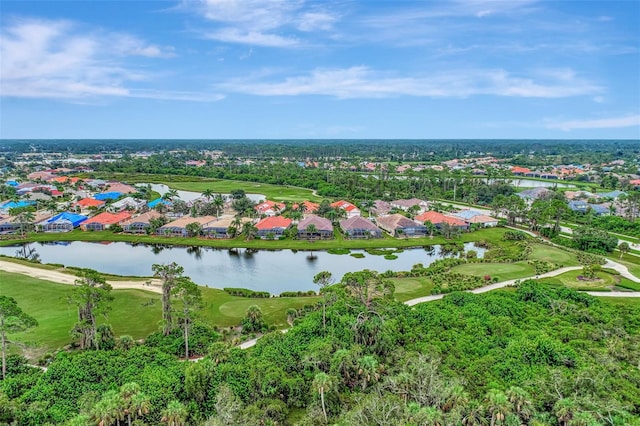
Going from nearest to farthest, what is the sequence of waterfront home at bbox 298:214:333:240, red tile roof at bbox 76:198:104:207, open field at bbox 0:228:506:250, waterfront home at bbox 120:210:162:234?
open field at bbox 0:228:506:250
waterfront home at bbox 298:214:333:240
waterfront home at bbox 120:210:162:234
red tile roof at bbox 76:198:104:207

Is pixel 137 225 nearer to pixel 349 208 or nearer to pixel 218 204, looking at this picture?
pixel 218 204

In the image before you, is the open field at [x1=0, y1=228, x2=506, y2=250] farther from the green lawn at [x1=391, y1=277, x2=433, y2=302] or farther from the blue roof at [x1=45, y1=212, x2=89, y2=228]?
the green lawn at [x1=391, y1=277, x2=433, y2=302]

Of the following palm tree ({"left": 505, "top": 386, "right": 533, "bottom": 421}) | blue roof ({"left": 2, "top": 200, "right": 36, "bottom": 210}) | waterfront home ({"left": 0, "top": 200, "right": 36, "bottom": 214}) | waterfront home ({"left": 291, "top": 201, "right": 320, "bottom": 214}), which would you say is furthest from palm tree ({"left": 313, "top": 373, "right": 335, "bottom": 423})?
blue roof ({"left": 2, "top": 200, "right": 36, "bottom": 210})

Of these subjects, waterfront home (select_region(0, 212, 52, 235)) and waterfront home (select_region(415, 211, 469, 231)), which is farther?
waterfront home (select_region(415, 211, 469, 231))

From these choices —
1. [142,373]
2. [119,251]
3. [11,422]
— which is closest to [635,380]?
[142,373]

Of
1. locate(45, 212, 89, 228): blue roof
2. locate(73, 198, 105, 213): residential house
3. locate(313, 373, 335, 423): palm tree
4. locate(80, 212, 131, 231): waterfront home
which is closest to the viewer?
locate(313, 373, 335, 423): palm tree

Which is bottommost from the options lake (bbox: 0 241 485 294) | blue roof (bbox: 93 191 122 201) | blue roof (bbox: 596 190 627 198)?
lake (bbox: 0 241 485 294)

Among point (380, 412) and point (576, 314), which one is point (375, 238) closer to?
point (576, 314)

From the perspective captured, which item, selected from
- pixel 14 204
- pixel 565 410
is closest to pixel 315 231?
pixel 565 410
